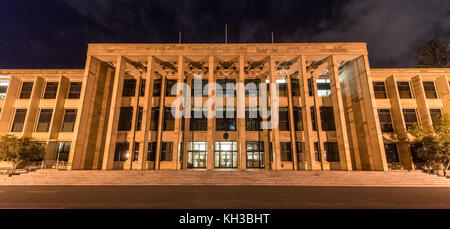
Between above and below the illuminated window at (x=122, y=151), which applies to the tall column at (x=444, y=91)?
above

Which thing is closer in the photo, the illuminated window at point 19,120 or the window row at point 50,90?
the illuminated window at point 19,120

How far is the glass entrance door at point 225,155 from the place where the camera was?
23922 mm

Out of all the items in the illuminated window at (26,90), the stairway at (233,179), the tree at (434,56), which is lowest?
the stairway at (233,179)

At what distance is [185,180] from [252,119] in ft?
41.2

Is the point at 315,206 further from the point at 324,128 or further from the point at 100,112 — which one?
the point at 100,112

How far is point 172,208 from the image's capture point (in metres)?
7.29

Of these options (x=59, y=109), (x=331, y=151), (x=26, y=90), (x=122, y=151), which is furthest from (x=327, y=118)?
(x=26, y=90)

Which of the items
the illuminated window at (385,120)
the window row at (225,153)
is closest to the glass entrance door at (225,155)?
the window row at (225,153)

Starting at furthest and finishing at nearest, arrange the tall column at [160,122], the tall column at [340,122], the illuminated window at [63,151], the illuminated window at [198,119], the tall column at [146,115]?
1. the illuminated window at [198,119]
2. the illuminated window at [63,151]
3. the tall column at [160,122]
4. the tall column at [340,122]
5. the tall column at [146,115]

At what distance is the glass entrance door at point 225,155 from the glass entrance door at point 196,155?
4.89 ft

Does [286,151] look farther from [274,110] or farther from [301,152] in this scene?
[274,110]

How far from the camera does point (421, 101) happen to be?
78.9 feet

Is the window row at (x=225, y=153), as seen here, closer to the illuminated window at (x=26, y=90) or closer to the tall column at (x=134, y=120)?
the tall column at (x=134, y=120)

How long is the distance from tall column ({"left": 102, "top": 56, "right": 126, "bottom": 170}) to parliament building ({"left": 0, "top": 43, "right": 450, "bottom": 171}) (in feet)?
0.36
